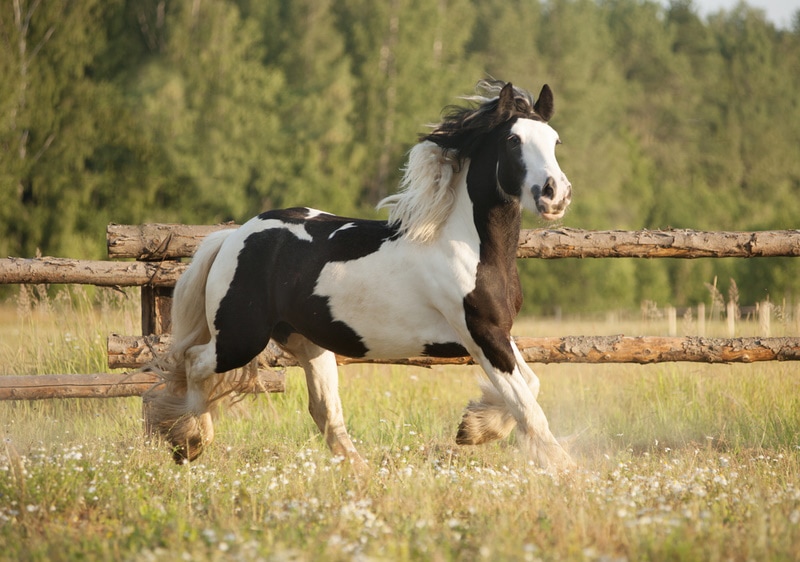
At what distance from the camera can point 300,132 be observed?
24641 millimetres

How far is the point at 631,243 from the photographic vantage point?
6156 mm

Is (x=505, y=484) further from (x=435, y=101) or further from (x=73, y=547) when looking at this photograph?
(x=435, y=101)

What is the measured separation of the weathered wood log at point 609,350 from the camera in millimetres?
5980

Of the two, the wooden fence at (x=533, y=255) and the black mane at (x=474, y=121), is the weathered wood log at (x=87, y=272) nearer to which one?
the wooden fence at (x=533, y=255)

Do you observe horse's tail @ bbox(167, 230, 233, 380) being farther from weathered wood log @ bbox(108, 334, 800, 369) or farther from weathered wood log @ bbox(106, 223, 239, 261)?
weathered wood log @ bbox(106, 223, 239, 261)

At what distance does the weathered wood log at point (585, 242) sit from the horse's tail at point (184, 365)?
62 cm

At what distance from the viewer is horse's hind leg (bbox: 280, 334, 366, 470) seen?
18.3ft

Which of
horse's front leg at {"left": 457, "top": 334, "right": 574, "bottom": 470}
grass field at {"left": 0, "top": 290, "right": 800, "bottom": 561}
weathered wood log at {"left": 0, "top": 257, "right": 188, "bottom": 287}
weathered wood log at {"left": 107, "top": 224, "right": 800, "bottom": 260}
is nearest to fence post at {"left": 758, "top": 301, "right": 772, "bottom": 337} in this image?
grass field at {"left": 0, "top": 290, "right": 800, "bottom": 561}

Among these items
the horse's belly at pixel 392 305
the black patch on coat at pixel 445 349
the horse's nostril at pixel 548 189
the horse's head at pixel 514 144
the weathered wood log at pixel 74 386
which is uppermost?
the horse's head at pixel 514 144

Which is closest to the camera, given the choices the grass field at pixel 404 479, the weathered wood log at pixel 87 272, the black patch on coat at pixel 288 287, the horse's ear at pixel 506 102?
the grass field at pixel 404 479

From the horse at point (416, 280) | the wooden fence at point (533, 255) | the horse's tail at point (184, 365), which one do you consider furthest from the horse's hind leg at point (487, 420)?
the horse's tail at point (184, 365)

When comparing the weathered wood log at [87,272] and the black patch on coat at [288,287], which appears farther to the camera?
the weathered wood log at [87,272]

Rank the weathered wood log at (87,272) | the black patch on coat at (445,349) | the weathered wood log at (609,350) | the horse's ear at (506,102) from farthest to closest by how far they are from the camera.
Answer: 1. the weathered wood log at (87,272)
2. the weathered wood log at (609,350)
3. the black patch on coat at (445,349)
4. the horse's ear at (506,102)

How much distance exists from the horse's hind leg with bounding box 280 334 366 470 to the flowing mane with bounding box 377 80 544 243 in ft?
3.55
